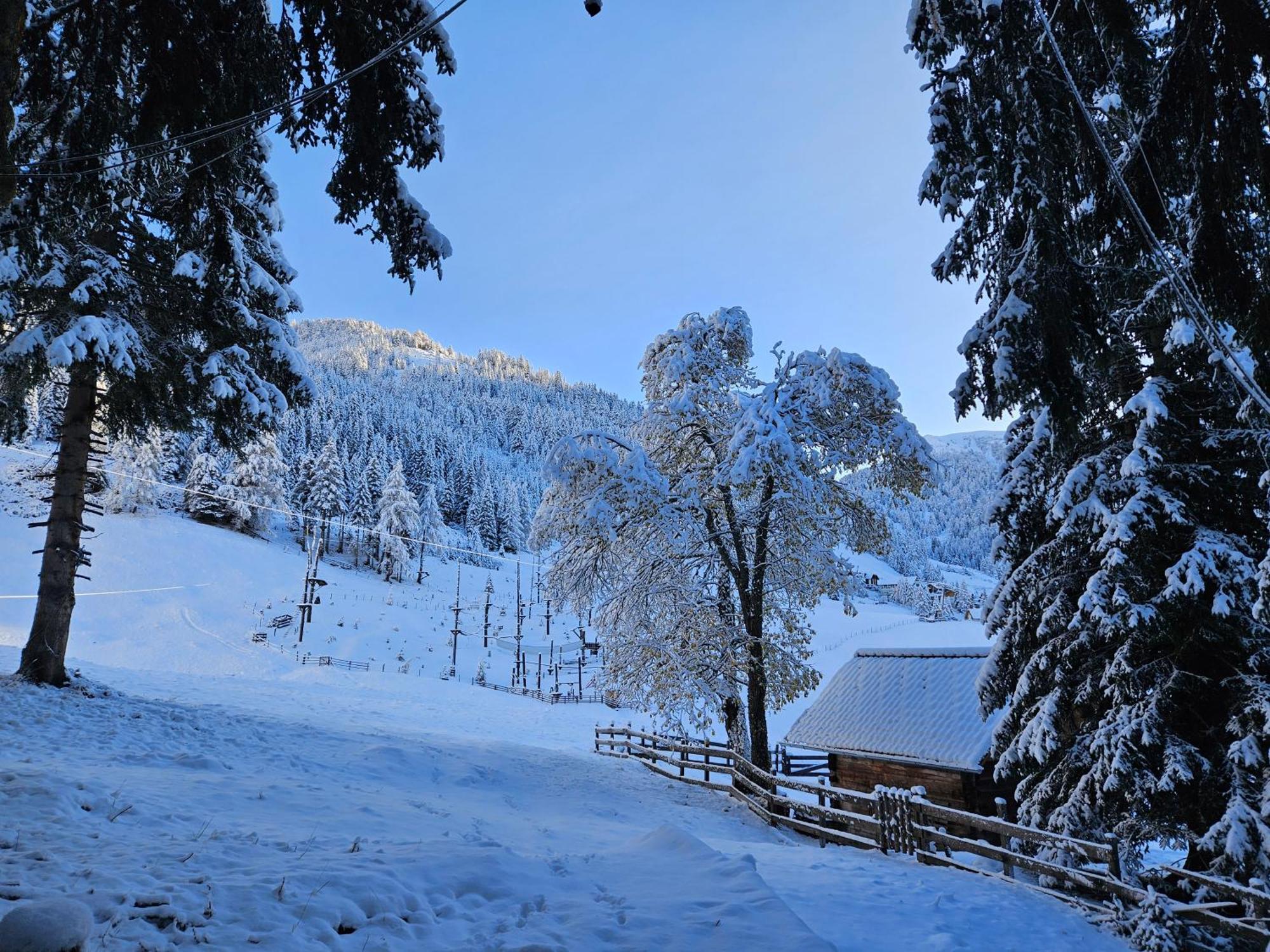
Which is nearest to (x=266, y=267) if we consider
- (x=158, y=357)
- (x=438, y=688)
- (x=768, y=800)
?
(x=158, y=357)

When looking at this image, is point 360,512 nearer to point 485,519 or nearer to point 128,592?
point 485,519

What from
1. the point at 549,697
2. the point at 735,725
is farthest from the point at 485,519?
the point at 735,725

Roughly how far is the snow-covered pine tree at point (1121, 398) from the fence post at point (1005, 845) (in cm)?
108

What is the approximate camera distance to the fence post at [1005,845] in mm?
8789

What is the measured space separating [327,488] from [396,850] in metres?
79.0

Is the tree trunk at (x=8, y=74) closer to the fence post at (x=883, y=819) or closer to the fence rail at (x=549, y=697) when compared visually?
the fence post at (x=883, y=819)

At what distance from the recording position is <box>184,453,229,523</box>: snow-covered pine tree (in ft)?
231

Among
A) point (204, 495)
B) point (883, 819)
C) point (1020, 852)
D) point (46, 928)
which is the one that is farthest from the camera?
point (204, 495)

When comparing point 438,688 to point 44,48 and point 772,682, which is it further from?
point 44,48

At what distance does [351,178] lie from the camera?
19.7 ft

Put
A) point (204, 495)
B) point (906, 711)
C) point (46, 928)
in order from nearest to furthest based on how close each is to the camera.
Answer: point (46, 928), point (906, 711), point (204, 495)

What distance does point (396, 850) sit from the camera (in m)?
6.22

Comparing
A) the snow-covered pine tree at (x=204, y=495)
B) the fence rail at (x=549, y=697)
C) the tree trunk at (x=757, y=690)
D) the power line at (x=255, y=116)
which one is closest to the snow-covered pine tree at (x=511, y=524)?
the snow-covered pine tree at (x=204, y=495)

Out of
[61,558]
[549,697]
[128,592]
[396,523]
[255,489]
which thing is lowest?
[549,697]
